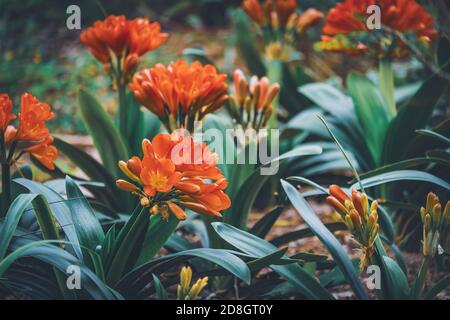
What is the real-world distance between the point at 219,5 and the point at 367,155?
7.12 feet

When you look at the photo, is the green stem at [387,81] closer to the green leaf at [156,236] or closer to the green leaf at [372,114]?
the green leaf at [372,114]

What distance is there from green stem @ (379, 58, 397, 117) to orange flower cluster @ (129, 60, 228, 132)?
0.70 metres

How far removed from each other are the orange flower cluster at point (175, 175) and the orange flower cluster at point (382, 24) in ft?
2.82

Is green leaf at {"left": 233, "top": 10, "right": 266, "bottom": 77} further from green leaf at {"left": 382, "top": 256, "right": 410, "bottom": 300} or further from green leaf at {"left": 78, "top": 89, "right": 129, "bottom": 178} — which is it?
green leaf at {"left": 382, "top": 256, "right": 410, "bottom": 300}

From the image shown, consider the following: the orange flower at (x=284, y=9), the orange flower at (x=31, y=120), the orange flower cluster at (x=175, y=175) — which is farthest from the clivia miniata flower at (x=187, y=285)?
the orange flower at (x=284, y=9)

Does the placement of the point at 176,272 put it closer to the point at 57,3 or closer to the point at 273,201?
the point at 273,201

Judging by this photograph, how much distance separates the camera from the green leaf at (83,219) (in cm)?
151

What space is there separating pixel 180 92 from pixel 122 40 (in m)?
0.35

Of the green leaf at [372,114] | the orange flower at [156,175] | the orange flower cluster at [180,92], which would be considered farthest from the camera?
the green leaf at [372,114]

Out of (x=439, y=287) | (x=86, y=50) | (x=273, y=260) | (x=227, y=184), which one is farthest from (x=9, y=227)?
(x=86, y=50)

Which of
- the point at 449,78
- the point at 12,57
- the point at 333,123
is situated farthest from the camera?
the point at 12,57

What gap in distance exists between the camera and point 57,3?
12.8 feet

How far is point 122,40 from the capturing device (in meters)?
1.85
